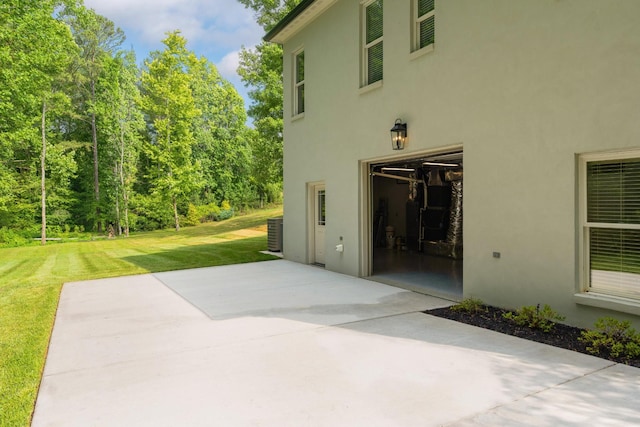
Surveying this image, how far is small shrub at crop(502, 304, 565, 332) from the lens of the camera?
14.8 ft

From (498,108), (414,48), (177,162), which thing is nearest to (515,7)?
(498,108)

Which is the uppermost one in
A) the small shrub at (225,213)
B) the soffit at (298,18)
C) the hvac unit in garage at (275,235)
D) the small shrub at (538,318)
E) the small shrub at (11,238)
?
the soffit at (298,18)

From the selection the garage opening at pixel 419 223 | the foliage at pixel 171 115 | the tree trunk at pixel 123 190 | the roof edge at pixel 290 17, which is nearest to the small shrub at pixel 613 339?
the garage opening at pixel 419 223

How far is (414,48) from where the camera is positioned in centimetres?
680

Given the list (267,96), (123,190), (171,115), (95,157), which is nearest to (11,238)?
(123,190)

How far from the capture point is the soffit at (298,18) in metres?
8.96

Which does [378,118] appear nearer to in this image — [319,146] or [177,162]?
[319,146]

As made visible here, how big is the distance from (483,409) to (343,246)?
6.01 meters

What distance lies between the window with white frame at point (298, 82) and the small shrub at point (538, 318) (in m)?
7.64

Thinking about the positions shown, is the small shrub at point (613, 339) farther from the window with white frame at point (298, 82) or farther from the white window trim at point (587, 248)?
the window with white frame at point (298, 82)

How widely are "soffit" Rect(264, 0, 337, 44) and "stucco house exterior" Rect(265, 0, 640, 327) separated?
91mm

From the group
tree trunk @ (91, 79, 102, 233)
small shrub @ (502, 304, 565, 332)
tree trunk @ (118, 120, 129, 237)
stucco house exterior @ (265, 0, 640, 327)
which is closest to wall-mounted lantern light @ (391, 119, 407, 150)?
stucco house exterior @ (265, 0, 640, 327)

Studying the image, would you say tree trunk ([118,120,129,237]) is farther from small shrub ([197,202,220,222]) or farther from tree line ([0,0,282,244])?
small shrub ([197,202,220,222])

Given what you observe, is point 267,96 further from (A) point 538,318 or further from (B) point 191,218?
(A) point 538,318
